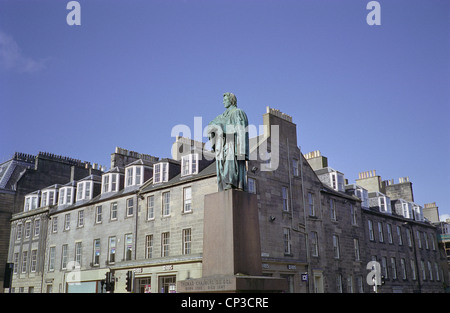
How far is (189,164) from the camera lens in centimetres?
3184

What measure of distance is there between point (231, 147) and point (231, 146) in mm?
28

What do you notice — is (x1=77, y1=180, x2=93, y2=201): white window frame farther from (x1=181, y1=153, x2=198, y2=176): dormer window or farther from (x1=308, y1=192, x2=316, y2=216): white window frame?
(x1=308, y1=192, x2=316, y2=216): white window frame

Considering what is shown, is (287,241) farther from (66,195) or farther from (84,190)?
(66,195)

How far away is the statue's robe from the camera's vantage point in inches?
454

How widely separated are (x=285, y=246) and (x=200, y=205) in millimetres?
6764

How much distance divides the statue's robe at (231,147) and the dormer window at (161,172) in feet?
70.5

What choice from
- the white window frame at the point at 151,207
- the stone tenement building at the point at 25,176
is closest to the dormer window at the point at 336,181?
the white window frame at the point at 151,207

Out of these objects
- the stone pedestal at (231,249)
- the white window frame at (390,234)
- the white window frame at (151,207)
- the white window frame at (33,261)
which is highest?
the white window frame at (151,207)

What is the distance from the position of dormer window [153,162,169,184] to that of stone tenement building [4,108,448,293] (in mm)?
78

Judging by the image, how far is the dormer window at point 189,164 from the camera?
1240 inches

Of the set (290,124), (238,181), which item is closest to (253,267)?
(238,181)

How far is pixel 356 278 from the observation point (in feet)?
117

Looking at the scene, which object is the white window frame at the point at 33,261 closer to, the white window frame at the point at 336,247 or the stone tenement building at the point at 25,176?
the stone tenement building at the point at 25,176
